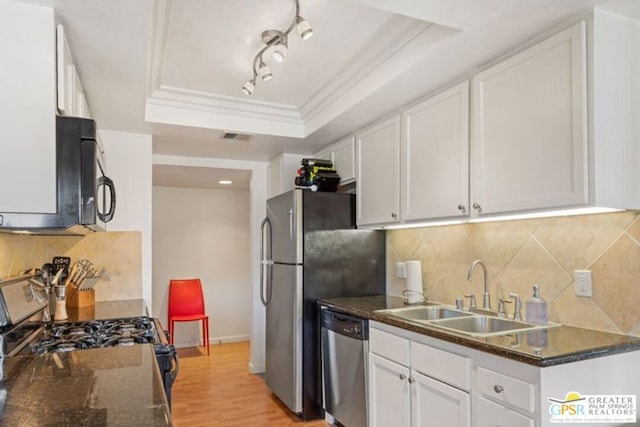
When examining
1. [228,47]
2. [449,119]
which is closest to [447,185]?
[449,119]

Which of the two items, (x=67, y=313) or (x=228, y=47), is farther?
(x=67, y=313)

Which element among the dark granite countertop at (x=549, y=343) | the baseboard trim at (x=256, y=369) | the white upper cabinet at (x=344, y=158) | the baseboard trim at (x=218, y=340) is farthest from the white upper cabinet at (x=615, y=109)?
the baseboard trim at (x=218, y=340)

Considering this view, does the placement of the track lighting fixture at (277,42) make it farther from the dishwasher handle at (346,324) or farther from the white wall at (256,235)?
the white wall at (256,235)

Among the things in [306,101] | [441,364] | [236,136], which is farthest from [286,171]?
[441,364]

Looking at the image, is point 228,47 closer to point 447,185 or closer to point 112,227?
point 447,185

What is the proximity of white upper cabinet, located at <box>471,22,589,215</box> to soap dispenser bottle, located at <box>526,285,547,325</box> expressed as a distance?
18.6 inches

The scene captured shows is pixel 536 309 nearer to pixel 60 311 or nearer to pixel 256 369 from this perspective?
pixel 60 311

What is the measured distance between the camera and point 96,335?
6.15 ft

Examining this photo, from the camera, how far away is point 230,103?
3.09 metres

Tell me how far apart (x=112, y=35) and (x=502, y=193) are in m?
1.81

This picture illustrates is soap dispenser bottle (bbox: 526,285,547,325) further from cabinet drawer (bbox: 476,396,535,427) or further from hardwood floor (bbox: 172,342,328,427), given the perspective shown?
hardwood floor (bbox: 172,342,328,427)

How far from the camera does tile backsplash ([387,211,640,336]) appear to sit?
5.81 feet

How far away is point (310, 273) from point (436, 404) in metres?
1.38

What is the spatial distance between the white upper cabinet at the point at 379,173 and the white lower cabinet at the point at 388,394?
91 cm
